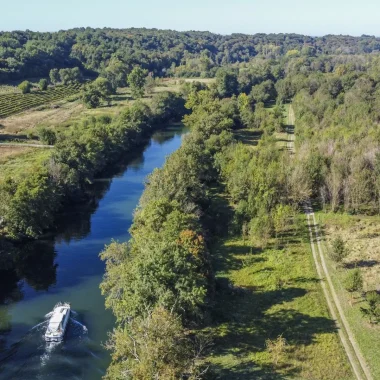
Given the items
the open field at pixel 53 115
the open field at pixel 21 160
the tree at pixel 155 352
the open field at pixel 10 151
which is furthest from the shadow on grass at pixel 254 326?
the open field at pixel 53 115

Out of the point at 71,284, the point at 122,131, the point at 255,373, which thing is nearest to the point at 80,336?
the point at 71,284

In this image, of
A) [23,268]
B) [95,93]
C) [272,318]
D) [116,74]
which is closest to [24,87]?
[95,93]

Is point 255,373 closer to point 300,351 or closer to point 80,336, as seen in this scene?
point 300,351

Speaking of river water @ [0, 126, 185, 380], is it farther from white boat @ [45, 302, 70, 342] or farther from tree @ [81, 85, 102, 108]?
tree @ [81, 85, 102, 108]

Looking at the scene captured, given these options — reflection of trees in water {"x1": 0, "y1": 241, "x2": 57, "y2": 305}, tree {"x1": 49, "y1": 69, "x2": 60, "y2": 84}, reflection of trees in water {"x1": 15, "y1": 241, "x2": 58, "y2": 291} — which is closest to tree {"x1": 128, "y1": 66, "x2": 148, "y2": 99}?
tree {"x1": 49, "y1": 69, "x2": 60, "y2": 84}

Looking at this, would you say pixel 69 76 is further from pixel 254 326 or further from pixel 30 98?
pixel 254 326

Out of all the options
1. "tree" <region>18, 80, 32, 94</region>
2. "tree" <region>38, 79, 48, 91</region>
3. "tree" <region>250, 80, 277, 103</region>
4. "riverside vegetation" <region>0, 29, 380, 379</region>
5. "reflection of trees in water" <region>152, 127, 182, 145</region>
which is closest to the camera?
"riverside vegetation" <region>0, 29, 380, 379</region>

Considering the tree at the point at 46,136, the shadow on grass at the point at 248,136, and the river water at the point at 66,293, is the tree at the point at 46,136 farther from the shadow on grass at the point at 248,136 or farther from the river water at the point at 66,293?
the shadow on grass at the point at 248,136
